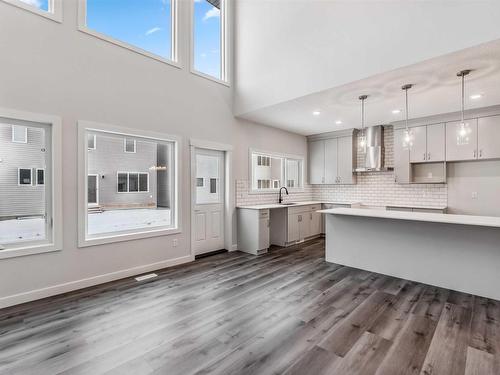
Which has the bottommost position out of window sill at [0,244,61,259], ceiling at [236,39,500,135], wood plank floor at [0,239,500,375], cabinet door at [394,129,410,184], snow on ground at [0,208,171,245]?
wood plank floor at [0,239,500,375]

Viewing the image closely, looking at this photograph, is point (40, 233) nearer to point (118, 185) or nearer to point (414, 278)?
point (118, 185)

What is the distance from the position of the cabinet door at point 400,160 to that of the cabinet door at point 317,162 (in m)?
1.76

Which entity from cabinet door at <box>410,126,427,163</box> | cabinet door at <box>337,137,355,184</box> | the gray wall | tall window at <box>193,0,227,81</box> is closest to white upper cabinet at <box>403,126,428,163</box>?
cabinet door at <box>410,126,427,163</box>

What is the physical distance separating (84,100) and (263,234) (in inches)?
143

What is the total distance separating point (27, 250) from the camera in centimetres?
306

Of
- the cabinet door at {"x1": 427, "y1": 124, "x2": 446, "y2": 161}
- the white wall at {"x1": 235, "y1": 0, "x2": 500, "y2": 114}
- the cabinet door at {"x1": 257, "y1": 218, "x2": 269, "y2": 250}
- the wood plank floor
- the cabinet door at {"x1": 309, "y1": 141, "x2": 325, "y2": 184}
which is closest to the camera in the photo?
the wood plank floor

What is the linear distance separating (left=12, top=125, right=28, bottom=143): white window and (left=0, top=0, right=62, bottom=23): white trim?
1.35 m

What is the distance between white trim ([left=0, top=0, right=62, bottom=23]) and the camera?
9.95 feet

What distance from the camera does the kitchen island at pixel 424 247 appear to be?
3150 millimetres

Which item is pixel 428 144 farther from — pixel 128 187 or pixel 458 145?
pixel 128 187

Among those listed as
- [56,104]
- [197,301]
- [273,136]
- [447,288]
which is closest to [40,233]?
[56,104]

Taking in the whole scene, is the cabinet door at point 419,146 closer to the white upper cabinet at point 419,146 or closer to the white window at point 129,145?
the white upper cabinet at point 419,146

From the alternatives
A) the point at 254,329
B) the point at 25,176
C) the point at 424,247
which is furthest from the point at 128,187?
the point at 424,247

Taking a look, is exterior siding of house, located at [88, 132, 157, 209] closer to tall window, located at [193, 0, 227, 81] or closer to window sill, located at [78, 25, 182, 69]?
window sill, located at [78, 25, 182, 69]
